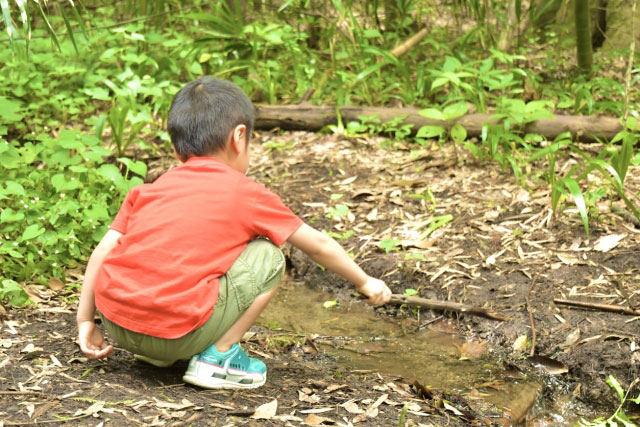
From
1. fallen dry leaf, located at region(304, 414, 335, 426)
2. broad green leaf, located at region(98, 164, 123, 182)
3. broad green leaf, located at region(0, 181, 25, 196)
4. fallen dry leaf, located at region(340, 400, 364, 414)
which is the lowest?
fallen dry leaf, located at region(340, 400, 364, 414)

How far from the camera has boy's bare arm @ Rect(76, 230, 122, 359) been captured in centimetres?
238

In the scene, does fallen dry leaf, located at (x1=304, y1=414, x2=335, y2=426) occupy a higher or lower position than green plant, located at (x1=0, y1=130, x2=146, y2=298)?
lower

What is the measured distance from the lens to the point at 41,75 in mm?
5113

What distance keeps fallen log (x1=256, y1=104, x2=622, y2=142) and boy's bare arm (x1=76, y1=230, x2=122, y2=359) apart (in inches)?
114

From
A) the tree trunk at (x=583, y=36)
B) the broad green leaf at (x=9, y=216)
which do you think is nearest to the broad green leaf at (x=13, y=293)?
the broad green leaf at (x=9, y=216)

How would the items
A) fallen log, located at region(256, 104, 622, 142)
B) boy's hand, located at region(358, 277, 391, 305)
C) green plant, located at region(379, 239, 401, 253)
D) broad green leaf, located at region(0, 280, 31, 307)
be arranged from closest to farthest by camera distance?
1. boy's hand, located at region(358, 277, 391, 305)
2. broad green leaf, located at region(0, 280, 31, 307)
3. green plant, located at region(379, 239, 401, 253)
4. fallen log, located at region(256, 104, 622, 142)

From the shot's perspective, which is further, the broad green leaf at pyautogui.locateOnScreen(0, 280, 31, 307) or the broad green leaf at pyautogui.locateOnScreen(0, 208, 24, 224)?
the broad green leaf at pyautogui.locateOnScreen(0, 208, 24, 224)

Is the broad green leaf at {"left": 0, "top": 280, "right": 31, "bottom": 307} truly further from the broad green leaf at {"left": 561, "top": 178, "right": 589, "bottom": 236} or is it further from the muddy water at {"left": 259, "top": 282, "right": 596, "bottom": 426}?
the broad green leaf at {"left": 561, "top": 178, "right": 589, "bottom": 236}

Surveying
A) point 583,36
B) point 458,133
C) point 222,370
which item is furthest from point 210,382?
point 583,36

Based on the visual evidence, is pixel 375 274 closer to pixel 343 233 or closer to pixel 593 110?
pixel 343 233

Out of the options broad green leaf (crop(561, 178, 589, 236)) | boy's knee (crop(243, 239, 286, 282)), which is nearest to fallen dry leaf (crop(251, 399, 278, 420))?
boy's knee (crop(243, 239, 286, 282))

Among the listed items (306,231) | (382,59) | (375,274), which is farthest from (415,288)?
(382,59)

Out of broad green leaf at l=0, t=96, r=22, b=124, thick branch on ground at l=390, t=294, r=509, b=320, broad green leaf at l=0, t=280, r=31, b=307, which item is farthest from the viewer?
broad green leaf at l=0, t=96, r=22, b=124

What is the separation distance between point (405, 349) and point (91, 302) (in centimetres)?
139
